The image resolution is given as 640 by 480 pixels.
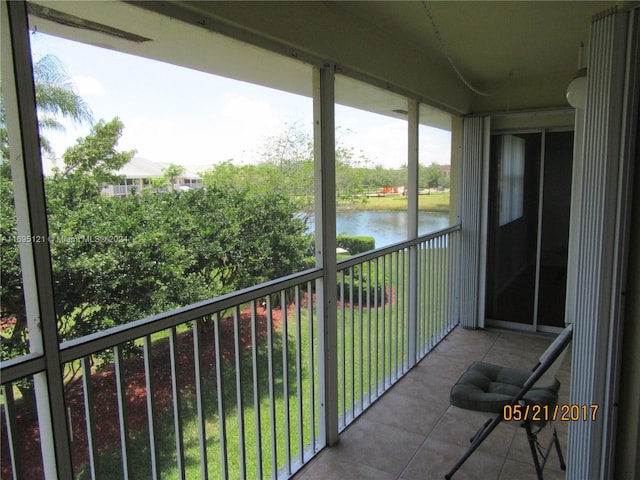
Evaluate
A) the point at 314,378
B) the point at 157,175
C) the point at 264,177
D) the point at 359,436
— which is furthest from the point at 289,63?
the point at 359,436

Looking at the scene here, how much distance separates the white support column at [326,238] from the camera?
7.49 ft

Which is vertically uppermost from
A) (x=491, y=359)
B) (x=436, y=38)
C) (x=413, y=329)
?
(x=436, y=38)

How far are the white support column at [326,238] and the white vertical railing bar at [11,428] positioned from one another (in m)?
1.49

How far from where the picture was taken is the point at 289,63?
7.11ft

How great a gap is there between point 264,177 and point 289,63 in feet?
2.34

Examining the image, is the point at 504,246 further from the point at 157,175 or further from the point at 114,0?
the point at 114,0

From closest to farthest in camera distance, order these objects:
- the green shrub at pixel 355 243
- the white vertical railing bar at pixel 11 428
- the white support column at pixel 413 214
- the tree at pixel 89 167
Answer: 1. the white vertical railing bar at pixel 11 428
2. the tree at pixel 89 167
3. the green shrub at pixel 355 243
4. the white support column at pixel 413 214

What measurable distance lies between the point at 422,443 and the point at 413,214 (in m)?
1.68

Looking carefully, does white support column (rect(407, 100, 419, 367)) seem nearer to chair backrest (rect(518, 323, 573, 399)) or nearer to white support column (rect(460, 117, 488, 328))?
white support column (rect(460, 117, 488, 328))

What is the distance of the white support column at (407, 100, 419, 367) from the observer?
342 cm

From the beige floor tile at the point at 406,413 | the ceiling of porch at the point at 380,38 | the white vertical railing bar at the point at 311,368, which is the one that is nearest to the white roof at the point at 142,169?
the ceiling of porch at the point at 380,38

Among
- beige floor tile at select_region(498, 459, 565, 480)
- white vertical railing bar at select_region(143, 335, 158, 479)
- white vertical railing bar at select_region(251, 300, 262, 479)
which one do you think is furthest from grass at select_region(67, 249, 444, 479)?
beige floor tile at select_region(498, 459, 565, 480)

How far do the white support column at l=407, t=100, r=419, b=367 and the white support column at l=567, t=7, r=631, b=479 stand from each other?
1928mm

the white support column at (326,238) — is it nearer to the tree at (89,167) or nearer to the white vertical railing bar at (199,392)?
the white vertical railing bar at (199,392)
